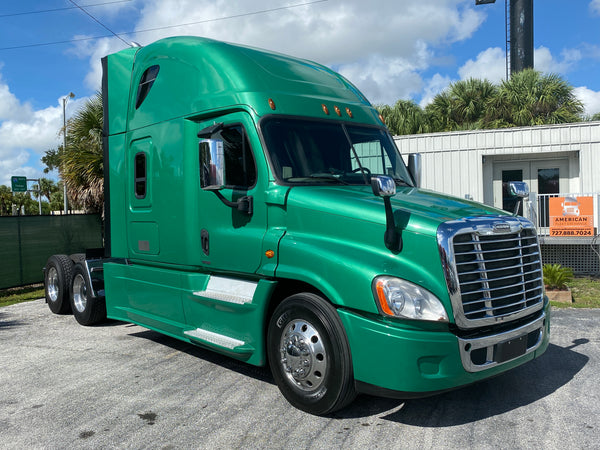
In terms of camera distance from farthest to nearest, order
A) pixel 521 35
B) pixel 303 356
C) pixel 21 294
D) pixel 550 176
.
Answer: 1. pixel 521 35
2. pixel 550 176
3. pixel 21 294
4. pixel 303 356

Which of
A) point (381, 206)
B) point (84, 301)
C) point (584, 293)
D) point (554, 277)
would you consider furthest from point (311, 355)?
point (584, 293)

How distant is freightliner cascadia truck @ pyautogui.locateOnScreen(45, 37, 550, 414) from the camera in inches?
158

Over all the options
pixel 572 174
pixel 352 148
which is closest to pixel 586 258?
pixel 572 174

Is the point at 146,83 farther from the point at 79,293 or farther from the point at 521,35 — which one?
the point at 521,35

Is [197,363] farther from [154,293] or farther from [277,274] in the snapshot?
[277,274]

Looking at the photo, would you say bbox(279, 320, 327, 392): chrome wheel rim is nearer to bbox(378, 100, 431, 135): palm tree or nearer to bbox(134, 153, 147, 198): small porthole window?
bbox(134, 153, 147, 198): small porthole window

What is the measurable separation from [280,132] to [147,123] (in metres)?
2.11

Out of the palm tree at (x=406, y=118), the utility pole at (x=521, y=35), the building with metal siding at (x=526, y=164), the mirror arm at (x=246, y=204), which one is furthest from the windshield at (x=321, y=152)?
the utility pole at (x=521, y=35)

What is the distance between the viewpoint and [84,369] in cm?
603

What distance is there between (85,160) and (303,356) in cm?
1172

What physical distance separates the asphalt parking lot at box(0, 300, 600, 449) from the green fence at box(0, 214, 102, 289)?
621 centimetres

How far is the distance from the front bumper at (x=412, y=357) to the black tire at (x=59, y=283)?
242 inches

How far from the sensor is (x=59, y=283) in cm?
888

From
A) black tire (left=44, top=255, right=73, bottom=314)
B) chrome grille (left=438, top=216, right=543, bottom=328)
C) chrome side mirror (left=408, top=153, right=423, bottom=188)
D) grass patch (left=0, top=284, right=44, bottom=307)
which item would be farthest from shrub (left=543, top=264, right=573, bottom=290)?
grass patch (left=0, top=284, right=44, bottom=307)
